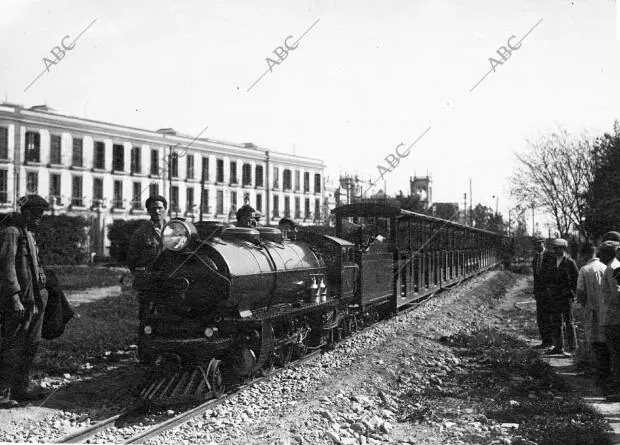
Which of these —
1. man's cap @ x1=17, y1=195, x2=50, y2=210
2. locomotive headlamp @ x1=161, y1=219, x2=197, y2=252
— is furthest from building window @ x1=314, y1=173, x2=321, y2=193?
man's cap @ x1=17, y1=195, x2=50, y2=210

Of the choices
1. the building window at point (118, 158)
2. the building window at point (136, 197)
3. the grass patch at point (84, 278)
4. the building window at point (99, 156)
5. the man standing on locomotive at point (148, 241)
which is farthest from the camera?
the building window at point (136, 197)

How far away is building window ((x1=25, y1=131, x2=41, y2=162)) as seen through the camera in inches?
1468

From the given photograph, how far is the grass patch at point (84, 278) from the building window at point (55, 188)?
34.2 feet

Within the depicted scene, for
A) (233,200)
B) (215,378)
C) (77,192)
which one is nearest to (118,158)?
(77,192)

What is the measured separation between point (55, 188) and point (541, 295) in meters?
38.7

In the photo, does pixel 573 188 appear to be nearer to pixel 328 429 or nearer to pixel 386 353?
pixel 386 353

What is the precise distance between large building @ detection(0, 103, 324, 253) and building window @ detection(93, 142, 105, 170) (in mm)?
70

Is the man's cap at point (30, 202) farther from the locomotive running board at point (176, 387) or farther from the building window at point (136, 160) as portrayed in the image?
the building window at point (136, 160)

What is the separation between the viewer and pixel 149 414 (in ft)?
21.9

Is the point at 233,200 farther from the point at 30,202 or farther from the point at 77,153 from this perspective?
the point at 30,202

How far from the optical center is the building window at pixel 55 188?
4200 centimetres

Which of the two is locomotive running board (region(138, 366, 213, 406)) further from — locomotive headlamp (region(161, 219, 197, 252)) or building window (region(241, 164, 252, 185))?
building window (region(241, 164, 252, 185))

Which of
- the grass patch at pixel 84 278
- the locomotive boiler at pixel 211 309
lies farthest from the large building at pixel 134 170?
the locomotive boiler at pixel 211 309

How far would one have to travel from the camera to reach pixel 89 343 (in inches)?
430
